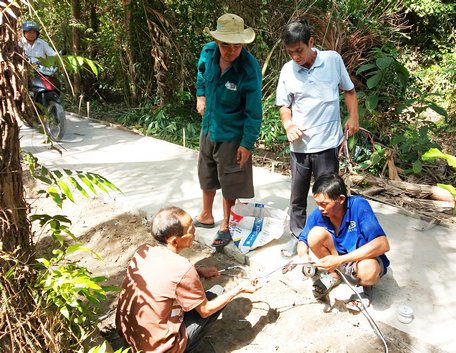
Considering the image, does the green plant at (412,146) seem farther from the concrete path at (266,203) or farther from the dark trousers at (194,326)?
the dark trousers at (194,326)

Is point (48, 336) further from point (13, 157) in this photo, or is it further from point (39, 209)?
point (39, 209)

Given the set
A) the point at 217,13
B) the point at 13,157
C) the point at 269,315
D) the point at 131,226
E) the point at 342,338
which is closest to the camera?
the point at 13,157

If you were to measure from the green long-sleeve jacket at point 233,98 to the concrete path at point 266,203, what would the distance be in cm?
99

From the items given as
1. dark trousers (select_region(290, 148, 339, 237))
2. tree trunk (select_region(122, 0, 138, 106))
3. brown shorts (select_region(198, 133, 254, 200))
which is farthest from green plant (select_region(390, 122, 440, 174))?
tree trunk (select_region(122, 0, 138, 106))

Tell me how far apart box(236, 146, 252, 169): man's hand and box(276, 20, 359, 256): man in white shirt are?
0.35m

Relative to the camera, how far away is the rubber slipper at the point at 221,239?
3.53 meters

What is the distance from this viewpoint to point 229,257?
139 inches

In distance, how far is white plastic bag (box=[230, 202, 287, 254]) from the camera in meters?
3.50

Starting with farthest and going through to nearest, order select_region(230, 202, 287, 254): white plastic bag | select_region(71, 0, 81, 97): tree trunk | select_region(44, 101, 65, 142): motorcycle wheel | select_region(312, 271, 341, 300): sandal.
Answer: select_region(71, 0, 81, 97): tree trunk < select_region(44, 101, 65, 142): motorcycle wheel < select_region(230, 202, 287, 254): white plastic bag < select_region(312, 271, 341, 300): sandal

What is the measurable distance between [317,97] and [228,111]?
0.69 metres

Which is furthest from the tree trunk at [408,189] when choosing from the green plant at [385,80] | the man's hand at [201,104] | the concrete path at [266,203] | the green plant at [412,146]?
the man's hand at [201,104]

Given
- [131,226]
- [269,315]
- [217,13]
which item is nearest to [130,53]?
[217,13]

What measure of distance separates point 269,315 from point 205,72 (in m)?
1.90

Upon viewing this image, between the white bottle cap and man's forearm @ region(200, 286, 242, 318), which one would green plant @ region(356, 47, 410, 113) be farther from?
man's forearm @ region(200, 286, 242, 318)
